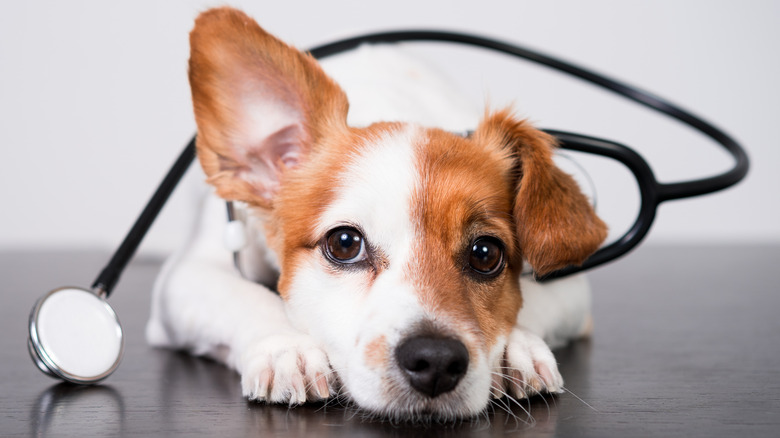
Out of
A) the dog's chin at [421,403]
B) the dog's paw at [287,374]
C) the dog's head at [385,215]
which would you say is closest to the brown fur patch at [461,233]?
the dog's head at [385,215]

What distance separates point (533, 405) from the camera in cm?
149

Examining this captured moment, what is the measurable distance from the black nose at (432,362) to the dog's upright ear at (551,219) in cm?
37

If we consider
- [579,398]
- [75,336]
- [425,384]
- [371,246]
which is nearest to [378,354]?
[425,384]

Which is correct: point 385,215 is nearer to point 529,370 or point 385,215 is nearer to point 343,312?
point 343,312

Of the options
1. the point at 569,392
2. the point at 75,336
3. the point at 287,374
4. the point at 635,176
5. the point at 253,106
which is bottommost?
the point at 75,336

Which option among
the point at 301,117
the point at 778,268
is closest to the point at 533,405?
the point at 301,117

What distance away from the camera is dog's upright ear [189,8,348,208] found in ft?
5.77

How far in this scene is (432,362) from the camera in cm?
135

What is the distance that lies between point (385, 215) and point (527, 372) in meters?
0.41

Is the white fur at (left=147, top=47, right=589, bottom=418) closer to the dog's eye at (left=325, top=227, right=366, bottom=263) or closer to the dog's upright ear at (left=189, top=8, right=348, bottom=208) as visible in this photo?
the dog's eye at (left=325, top=227, right=366, bottom=263)

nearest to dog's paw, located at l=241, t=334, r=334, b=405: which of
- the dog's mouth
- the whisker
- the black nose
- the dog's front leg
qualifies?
the dog's front leg

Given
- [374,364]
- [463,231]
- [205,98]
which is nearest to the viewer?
[374,364]

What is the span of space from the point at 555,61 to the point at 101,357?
186 centimetres

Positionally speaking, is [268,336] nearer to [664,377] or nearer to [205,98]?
[205,98]
